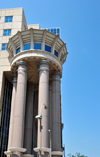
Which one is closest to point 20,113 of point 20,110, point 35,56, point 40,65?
point 20,110

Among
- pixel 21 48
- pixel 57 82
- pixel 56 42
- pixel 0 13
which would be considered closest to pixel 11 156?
pixel 57 82

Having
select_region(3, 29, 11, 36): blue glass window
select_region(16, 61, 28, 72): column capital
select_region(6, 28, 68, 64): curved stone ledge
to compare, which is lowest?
select_region(16, 61, 28, 72): column capital

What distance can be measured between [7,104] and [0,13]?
2033cm

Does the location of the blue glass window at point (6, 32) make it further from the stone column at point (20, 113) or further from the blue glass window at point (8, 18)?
the stone column at point (20, 113)

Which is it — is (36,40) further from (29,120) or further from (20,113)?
(29,120)

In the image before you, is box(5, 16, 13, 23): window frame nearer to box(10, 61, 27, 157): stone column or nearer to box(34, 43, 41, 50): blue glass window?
box(34, 43, 41, 50): blue glass window

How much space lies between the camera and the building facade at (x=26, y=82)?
32.4 m

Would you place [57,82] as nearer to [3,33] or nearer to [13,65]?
[13,65]

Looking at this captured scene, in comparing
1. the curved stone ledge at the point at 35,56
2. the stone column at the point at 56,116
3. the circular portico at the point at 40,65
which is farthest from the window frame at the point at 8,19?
the stone column at the point at 56,116

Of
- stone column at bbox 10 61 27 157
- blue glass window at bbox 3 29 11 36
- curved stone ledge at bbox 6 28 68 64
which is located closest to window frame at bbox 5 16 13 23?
blue glass window at bbox 3 29 11 36

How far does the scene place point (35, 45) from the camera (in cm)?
3669

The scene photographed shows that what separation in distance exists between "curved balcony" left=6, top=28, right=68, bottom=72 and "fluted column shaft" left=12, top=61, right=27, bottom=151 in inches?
83.6

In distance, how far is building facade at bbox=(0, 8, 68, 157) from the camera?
3244 centimetres

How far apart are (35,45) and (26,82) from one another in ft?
22.7
